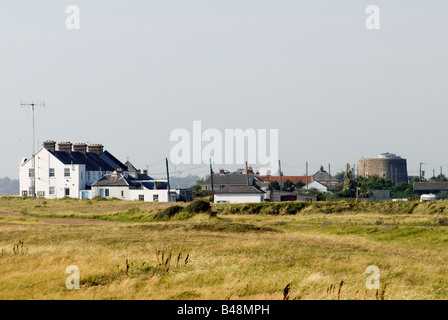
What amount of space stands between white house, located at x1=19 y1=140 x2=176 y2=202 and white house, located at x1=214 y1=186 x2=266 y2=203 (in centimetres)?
677

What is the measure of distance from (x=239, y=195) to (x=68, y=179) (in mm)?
24865

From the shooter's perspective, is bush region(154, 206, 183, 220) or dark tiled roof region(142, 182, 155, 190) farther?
dark tiled roof region(142, 182, 155, 190)

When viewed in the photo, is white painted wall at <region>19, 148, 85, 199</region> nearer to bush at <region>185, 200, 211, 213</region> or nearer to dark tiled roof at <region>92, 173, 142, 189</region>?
dark tiled roof at <region>92, 173, 142, 189</region>

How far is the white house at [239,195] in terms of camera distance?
90.6m

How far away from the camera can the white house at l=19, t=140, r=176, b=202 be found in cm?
9400

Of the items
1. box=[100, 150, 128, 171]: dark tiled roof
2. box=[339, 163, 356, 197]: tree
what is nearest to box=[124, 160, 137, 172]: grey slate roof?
box=[100, 150, 128, 171]: dark tiled roof

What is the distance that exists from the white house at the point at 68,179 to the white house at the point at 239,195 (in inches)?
267

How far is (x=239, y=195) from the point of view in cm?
9075

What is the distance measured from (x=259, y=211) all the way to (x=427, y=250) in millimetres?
38712

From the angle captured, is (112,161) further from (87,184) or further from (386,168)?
(386,168)

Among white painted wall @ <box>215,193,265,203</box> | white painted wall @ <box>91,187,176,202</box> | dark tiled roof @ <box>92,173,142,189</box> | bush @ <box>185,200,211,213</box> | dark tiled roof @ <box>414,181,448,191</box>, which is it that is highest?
dark tiled roof @ <box>92,173,142,189</box>

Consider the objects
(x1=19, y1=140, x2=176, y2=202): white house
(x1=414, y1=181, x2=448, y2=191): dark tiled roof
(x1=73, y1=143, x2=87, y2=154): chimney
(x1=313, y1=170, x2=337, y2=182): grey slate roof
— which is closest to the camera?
(x1=19, y1=140, x2=176, y2=202): white house
